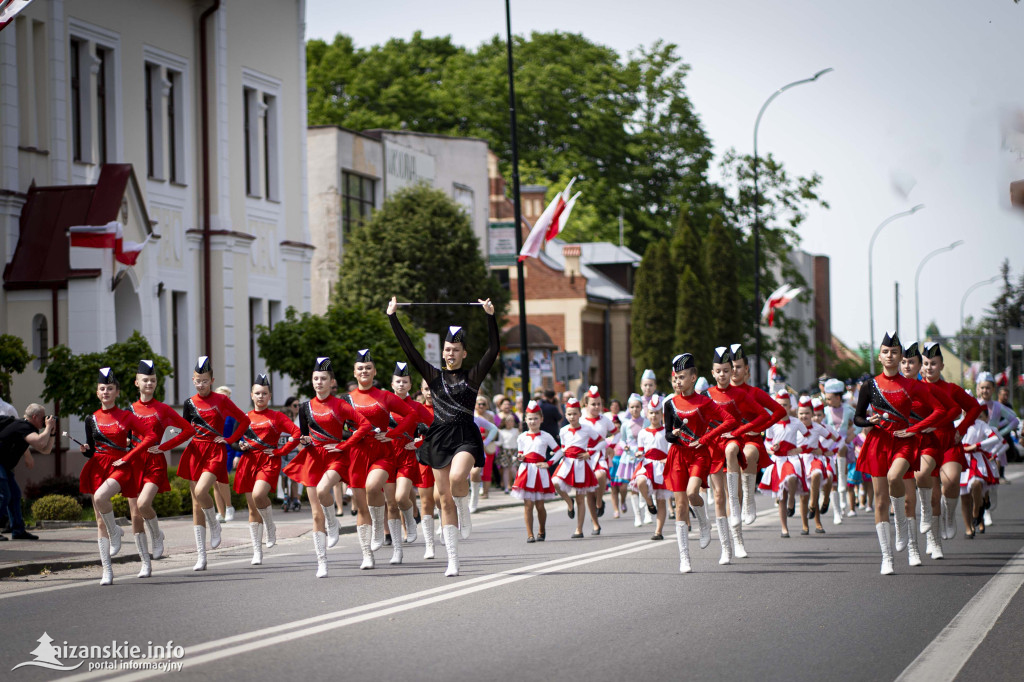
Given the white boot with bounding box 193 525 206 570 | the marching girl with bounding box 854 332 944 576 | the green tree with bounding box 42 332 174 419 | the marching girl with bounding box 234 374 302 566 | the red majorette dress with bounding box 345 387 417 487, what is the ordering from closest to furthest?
the marching girl with bounding box 854 332 944 576 → the red majorette dress with bounding box 345 387 417 487 → the white boot with bounding box 193 525 206 570 → the marching girl with bounding box 234 374 302 566 → the green tree with bounding box 42 332 174 419

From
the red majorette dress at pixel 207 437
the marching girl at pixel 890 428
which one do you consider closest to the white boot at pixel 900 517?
the marching girl at pixel 890 428

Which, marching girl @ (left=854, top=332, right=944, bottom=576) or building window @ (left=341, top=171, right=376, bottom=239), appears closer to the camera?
marching girl @ (left=854, top=332, right=944, bottom=576)

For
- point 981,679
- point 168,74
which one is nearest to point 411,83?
point 168,74

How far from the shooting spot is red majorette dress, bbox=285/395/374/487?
→ 14.4m

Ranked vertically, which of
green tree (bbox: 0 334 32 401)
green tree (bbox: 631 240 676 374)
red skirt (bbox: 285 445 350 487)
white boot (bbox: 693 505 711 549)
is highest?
green tree (bbox: 631 240 676 374)

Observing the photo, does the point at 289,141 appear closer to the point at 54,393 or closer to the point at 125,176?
the point at 125,176

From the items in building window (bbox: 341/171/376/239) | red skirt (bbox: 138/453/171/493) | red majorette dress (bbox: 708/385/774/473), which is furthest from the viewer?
building window (bbox: 341/171/376/239)

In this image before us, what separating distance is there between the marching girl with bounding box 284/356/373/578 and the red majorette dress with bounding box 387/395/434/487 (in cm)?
48

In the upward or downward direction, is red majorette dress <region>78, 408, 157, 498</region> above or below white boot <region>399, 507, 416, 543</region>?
above

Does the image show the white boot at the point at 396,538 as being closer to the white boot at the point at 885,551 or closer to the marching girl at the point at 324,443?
the marching girl at the point at 324,443

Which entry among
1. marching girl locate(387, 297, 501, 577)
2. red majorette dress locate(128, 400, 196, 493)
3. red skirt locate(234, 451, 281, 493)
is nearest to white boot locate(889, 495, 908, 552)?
marching girl locate(387, 297, 501, 577)

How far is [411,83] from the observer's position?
64.1 meters

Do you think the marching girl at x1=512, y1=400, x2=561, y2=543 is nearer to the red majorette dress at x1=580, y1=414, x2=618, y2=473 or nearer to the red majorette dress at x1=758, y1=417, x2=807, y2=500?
the red majorette dress at x1=580, y1=414, x2=618, y2=473

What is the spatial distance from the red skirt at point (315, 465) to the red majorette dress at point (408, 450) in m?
0.53
